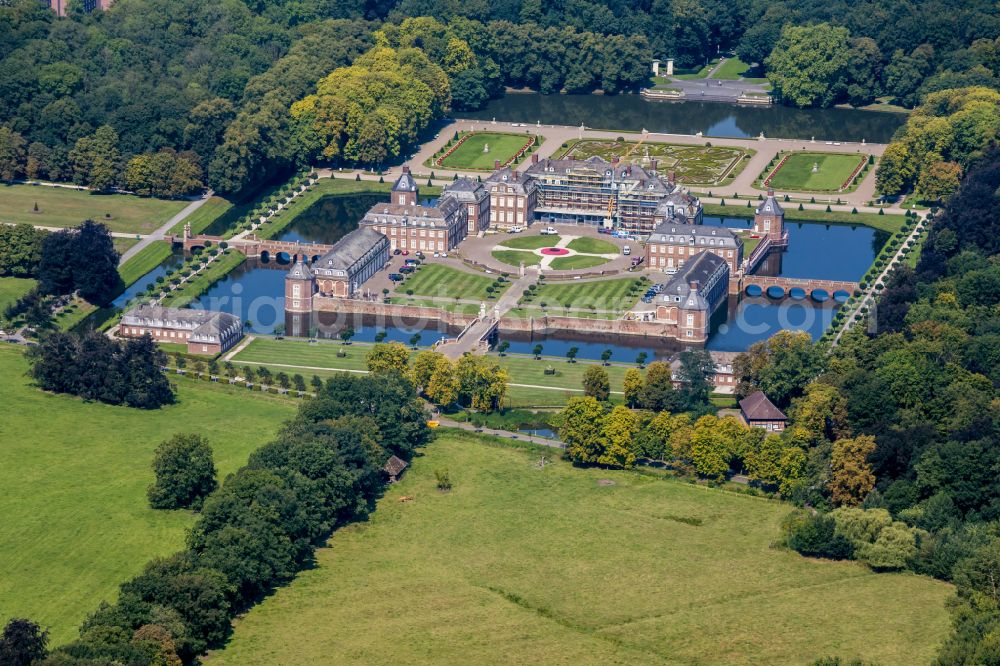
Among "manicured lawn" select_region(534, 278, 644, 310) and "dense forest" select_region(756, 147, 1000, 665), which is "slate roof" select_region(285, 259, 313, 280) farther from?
"dense forest" select_region(756, 147, 1000, 665)

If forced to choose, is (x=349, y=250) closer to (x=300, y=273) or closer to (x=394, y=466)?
(x=300, y=273)

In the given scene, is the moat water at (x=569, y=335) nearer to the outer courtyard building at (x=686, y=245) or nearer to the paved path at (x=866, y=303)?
the paved path at (x=866, y=303)

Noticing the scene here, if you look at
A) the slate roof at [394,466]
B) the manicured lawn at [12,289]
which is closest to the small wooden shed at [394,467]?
the slate roof at [394,466]

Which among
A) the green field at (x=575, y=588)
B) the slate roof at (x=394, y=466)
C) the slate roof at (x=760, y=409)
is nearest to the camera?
the green field at (x=575, y=588)

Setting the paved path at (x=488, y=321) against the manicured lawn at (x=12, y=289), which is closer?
the paved path at (x=488, y=321)

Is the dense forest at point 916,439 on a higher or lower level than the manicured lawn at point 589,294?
higher

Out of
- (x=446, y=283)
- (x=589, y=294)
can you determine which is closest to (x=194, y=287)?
(x=446, y=283)
